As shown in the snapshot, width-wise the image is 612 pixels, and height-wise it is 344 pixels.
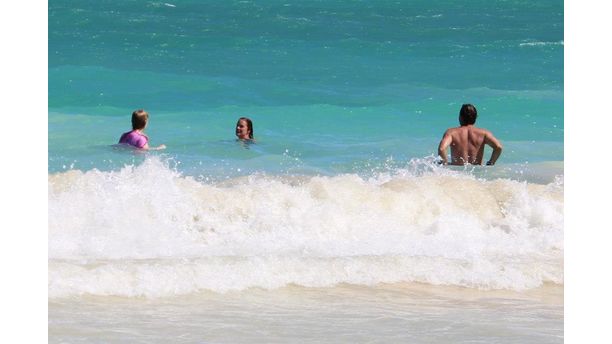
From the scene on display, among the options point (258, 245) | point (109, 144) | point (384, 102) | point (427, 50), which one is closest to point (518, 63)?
point (427, 50)

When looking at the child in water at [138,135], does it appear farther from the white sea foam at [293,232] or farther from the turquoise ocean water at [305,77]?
the white sea foam at [293,232]

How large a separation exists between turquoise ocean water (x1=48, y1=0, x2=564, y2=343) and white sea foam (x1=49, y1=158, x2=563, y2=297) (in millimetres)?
15

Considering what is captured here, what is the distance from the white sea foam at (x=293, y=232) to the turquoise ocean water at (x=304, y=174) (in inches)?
0.6

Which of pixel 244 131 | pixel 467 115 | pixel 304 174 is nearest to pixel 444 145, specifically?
pixel 467 115

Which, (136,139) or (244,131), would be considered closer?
(136,139)

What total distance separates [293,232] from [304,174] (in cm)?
231

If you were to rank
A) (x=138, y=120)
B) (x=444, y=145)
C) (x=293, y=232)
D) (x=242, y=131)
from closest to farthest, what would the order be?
(x=293, y=232) < (x=444, y=145) < (x=138, y=120) < (x=242, y=131)

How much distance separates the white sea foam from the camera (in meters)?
4.80

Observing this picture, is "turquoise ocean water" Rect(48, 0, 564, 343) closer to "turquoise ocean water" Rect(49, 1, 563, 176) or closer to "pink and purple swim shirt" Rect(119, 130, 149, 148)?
"turquoise ocean water" Rect(49, 1, 563, 176)

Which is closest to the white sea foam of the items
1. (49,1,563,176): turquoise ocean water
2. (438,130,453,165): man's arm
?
(438,130,453,165): man's arm

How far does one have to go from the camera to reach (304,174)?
818cm

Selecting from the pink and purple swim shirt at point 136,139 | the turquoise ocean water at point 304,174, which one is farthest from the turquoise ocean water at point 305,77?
the pink and purple swim shirt at point 136,139

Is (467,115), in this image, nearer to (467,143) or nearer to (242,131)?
(467,143)
